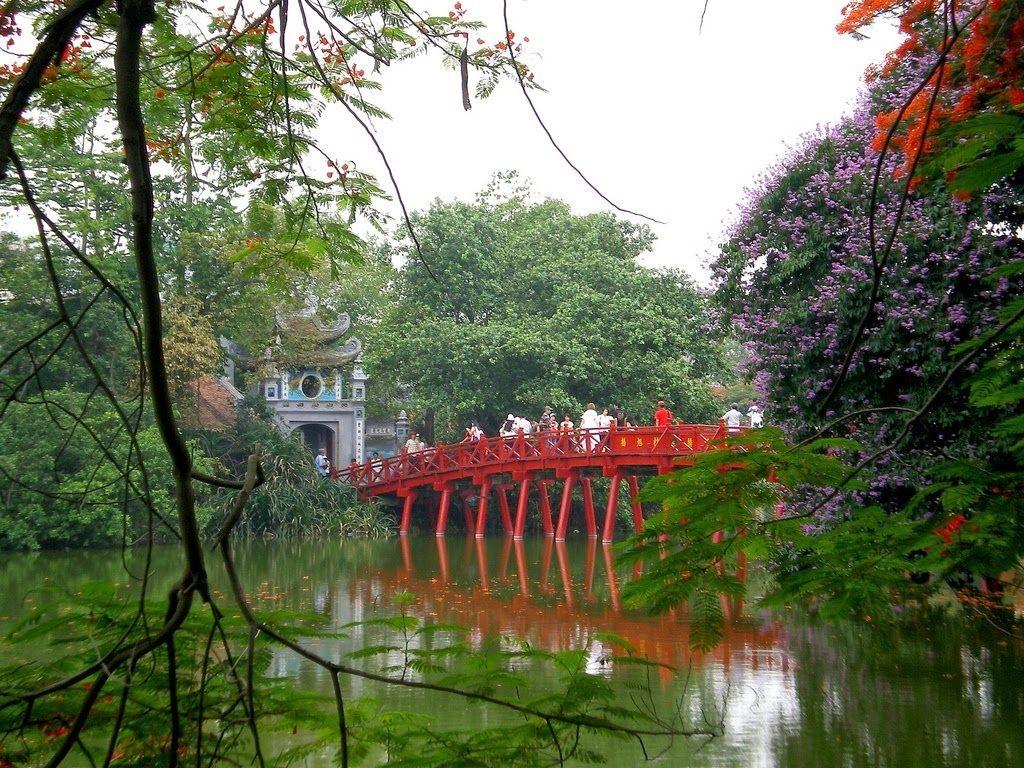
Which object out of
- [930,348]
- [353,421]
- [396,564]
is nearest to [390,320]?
[353,421]

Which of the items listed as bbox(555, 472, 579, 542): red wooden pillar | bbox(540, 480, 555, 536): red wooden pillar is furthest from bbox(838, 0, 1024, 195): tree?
bbox(540, 480, 555, 536): red wooden pillar

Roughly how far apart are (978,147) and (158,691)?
7.33 ft

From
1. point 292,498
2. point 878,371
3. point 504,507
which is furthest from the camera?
point 504,507

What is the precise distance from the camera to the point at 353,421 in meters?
21.7

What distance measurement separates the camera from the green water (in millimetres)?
4785

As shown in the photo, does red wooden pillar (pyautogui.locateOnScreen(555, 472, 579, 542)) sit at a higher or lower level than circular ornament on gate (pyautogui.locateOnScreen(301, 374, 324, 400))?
lower

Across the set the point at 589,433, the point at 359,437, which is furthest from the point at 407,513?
the point at 589,433

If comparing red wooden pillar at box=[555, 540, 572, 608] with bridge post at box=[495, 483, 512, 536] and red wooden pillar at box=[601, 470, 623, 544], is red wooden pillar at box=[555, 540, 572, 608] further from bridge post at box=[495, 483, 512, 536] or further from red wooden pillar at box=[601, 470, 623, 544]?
bridge post at box=[495, 483, 512, 536]

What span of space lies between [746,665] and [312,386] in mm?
15672

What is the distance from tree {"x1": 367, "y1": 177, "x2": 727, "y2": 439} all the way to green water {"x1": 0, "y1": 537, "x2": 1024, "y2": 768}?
711 centimetres

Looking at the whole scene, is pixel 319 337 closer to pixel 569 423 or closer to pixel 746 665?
pixel 569 423

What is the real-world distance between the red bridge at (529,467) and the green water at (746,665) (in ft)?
9.88

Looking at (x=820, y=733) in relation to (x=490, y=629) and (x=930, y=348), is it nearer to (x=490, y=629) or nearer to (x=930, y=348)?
(x=930, y=348)

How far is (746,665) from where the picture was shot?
6.71 m
